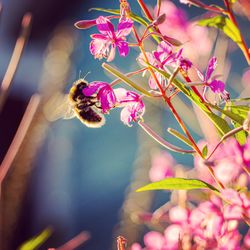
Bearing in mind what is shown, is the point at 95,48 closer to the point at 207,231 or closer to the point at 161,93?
the point at 161,93

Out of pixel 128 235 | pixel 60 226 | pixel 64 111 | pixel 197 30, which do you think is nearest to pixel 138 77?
pixel 197 30

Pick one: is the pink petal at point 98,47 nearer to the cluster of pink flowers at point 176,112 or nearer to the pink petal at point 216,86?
the cluster of pink flowers at point 176,112

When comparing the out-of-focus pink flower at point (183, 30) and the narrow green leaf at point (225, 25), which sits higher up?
the out-of-focus pink flower at point (183, 30)

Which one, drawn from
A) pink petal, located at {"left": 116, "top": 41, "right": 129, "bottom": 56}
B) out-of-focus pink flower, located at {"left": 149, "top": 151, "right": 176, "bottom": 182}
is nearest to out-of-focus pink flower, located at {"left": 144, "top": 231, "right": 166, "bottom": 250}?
out-of-focus pink flower, located at {"left": 149, "top": 151, "right": 176, "bottom": 182}

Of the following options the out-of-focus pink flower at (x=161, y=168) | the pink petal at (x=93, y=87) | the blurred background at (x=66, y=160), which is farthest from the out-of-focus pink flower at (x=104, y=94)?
the blurred background at (x=66, y=160)

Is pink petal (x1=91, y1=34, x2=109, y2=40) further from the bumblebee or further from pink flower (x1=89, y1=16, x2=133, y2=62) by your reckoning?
the bumblebee
